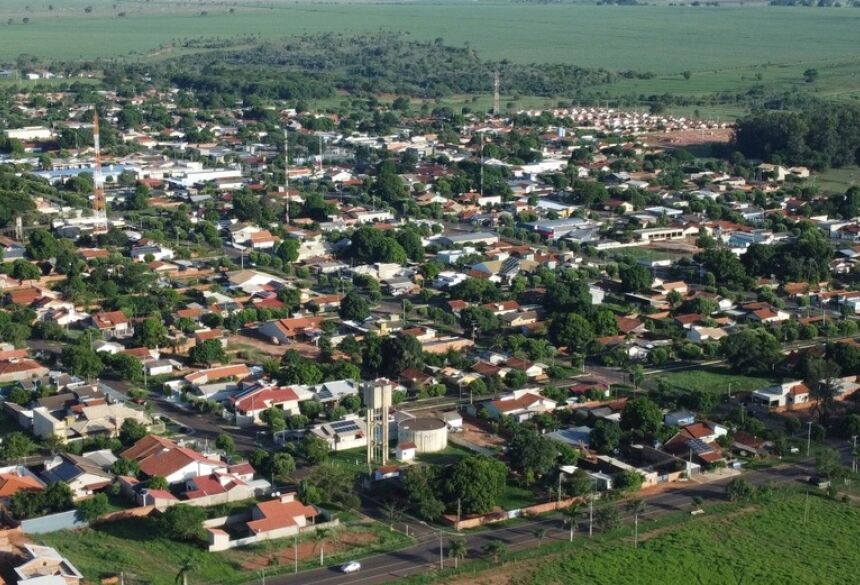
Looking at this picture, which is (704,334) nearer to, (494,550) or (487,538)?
(487,538)

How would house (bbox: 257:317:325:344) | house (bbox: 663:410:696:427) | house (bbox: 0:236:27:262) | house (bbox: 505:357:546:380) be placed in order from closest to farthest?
house (bbox: 663:410:696:427) → house (bbox: 505:357:546:380) → house (bbox: 257:317:325:344) → house (bbox: 0:236:27:262)

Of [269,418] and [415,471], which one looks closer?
[415,471]

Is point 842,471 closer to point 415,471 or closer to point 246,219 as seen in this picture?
point 415,471

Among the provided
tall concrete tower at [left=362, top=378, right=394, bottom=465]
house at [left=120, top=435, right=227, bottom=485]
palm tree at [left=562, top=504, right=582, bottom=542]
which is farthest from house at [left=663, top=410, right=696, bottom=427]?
house at [left=120, top=435, right=227, bottom=485]

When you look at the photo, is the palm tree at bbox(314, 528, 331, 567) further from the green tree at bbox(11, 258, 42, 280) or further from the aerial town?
the green tree at bbox(11, 258, 42, 280)

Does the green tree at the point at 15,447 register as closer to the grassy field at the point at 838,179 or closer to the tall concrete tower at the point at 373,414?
the tall concrete tower at the point at 373,414

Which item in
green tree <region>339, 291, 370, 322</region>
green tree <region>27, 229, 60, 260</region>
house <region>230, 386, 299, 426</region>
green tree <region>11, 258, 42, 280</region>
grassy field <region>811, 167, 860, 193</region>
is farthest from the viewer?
grassy field <region>811, 167, 860, 193</region>

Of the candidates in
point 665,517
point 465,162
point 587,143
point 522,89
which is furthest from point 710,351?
point 522,89
